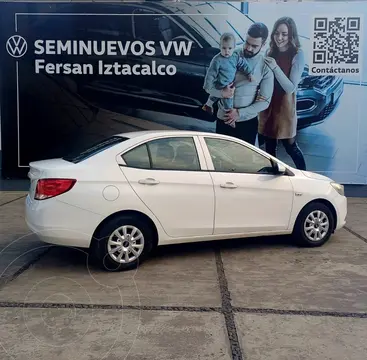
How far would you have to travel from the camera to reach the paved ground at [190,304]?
12.7 ft

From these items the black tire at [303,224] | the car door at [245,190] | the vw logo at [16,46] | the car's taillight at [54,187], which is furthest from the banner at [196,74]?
the car's taillight at [54,187]

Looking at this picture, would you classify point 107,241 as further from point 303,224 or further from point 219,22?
point 219,22

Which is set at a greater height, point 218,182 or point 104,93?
point 104,93

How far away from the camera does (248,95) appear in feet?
38.4

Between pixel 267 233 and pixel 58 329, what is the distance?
3.33 metres

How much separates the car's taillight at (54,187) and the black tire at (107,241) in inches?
24.1

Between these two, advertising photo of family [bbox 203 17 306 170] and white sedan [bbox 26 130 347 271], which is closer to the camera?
white sedan [bbox 26 130 347 271]

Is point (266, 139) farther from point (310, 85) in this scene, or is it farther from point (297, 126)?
point (310, 85)

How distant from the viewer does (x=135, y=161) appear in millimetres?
5949

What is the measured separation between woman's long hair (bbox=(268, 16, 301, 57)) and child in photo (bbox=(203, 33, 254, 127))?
2.32 feet

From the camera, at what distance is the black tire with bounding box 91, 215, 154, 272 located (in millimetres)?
5633

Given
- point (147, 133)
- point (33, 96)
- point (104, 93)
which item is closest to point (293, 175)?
point (147, 133)

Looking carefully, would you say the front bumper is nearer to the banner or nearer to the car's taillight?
the banner

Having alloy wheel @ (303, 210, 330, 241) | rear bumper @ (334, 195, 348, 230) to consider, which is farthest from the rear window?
rear bumper @ (334, 195, 348, 230)
